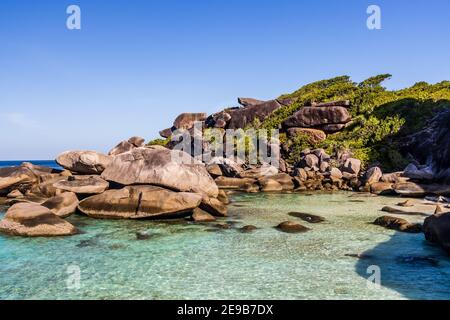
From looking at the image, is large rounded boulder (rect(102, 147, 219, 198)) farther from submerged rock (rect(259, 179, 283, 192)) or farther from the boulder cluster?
submerged rock (rect(259, 179, 283, 192))

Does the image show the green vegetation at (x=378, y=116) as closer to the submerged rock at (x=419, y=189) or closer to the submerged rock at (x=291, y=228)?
the submerged rock at (x=419, y=189)

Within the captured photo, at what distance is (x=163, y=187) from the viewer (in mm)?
17906

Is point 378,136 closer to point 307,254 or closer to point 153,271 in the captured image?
point 307,254

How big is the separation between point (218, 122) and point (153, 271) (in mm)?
43392

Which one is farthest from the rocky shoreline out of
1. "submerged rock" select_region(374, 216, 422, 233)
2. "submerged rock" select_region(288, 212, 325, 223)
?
"submerged rock" select_region(288, 212, 325, 223)

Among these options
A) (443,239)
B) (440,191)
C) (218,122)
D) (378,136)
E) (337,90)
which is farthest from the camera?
(218,122)

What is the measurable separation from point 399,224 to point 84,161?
16487 millimetres

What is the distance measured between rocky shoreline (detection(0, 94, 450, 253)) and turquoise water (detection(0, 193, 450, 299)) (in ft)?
2.69

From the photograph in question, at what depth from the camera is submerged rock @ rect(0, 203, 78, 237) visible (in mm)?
13336

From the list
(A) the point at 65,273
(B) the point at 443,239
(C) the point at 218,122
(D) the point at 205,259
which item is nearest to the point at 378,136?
(C) the point at 218,122

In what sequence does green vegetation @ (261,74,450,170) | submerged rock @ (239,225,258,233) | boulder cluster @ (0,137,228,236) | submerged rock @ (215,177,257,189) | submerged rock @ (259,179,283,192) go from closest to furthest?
boulder cluster @ (0,137,228,236) → submerged rock @ (239,225,258,233) → submerged rock @ (259,179,283,192) → submerged rock @ (215,177,257,189) → green vegetation @ (261,74,450,170)

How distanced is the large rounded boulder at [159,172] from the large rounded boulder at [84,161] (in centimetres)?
227

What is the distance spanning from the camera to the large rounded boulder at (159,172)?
1795 centimetres

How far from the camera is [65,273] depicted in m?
9.63
